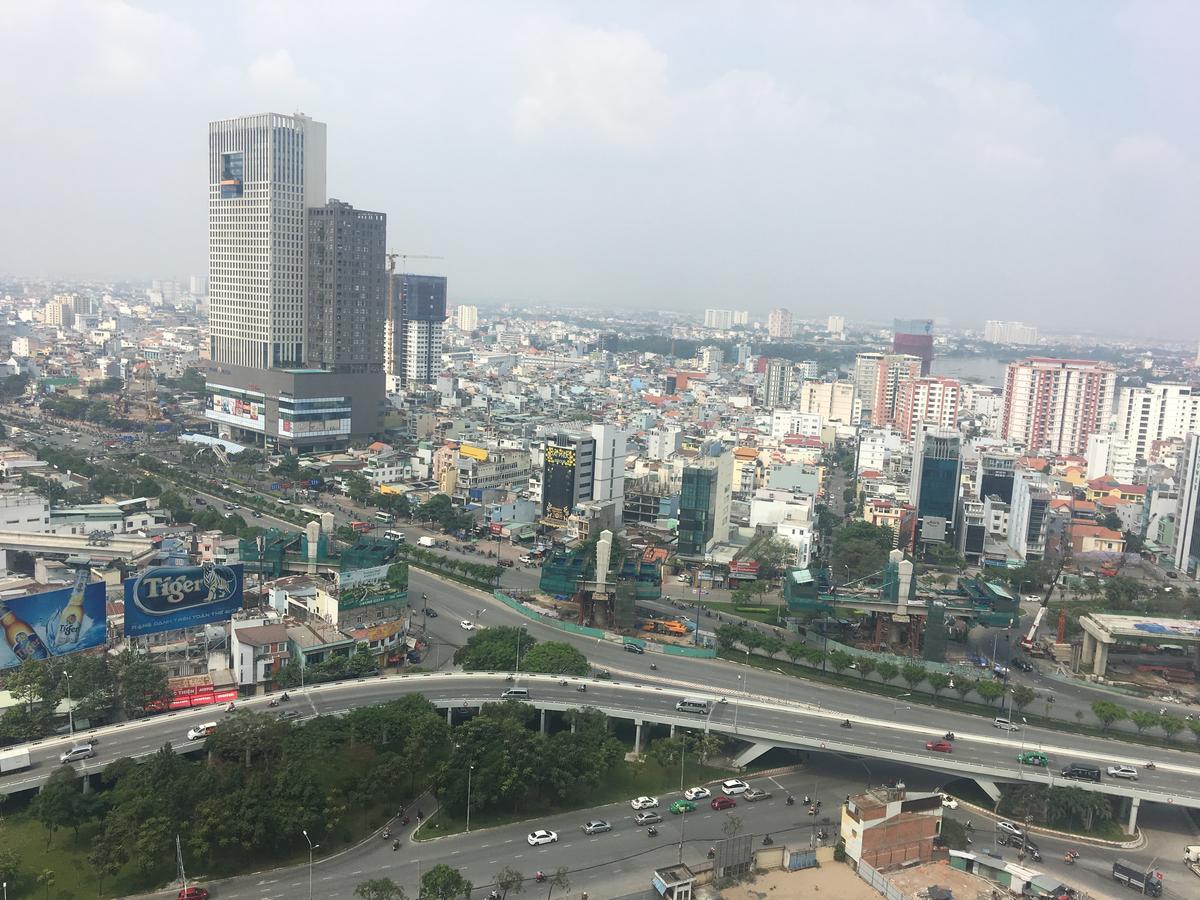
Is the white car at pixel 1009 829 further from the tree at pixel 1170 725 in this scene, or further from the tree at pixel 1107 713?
the tree at pixel 1170 725

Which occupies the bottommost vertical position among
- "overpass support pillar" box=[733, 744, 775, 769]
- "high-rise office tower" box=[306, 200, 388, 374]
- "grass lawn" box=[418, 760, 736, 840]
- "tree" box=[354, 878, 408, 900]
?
"grass lawn" box=[418, 760, 736, 840]

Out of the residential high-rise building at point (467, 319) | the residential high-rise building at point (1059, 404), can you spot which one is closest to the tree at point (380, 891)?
the residential high-rise building at point (1059, 404)

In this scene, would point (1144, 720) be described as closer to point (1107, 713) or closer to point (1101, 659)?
point (1107, 713)

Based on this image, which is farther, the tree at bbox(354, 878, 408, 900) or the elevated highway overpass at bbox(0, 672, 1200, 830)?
the elevated highway overpass at bbox(0, 672, 1200, 830)

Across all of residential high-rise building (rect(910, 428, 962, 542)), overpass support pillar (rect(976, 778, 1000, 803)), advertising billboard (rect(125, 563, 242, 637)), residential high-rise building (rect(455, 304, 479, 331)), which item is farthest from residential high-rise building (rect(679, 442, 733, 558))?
residential high-rise building (rect(455, 304, 479, 331))

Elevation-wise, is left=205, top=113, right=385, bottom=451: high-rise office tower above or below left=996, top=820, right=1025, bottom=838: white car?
above

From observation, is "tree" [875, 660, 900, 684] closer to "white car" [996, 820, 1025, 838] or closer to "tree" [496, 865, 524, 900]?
"white car" [996, 820, 1025, 838]

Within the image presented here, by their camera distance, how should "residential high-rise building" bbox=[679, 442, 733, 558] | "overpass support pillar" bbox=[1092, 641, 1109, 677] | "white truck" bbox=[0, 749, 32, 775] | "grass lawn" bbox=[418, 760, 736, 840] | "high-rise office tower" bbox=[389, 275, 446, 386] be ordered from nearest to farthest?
"white truck" bbox=[0, 749, 32, 775]
"grass lawn" bbox=[418, 760, 736, 840]
"overpass support pillar" bbox=[1092, 641, 1109, 677]
"residential high-rise building" bbox=[679, 442, 733, 558]
"high-rise office tower" bbox=[389, 275, 446, 386]
